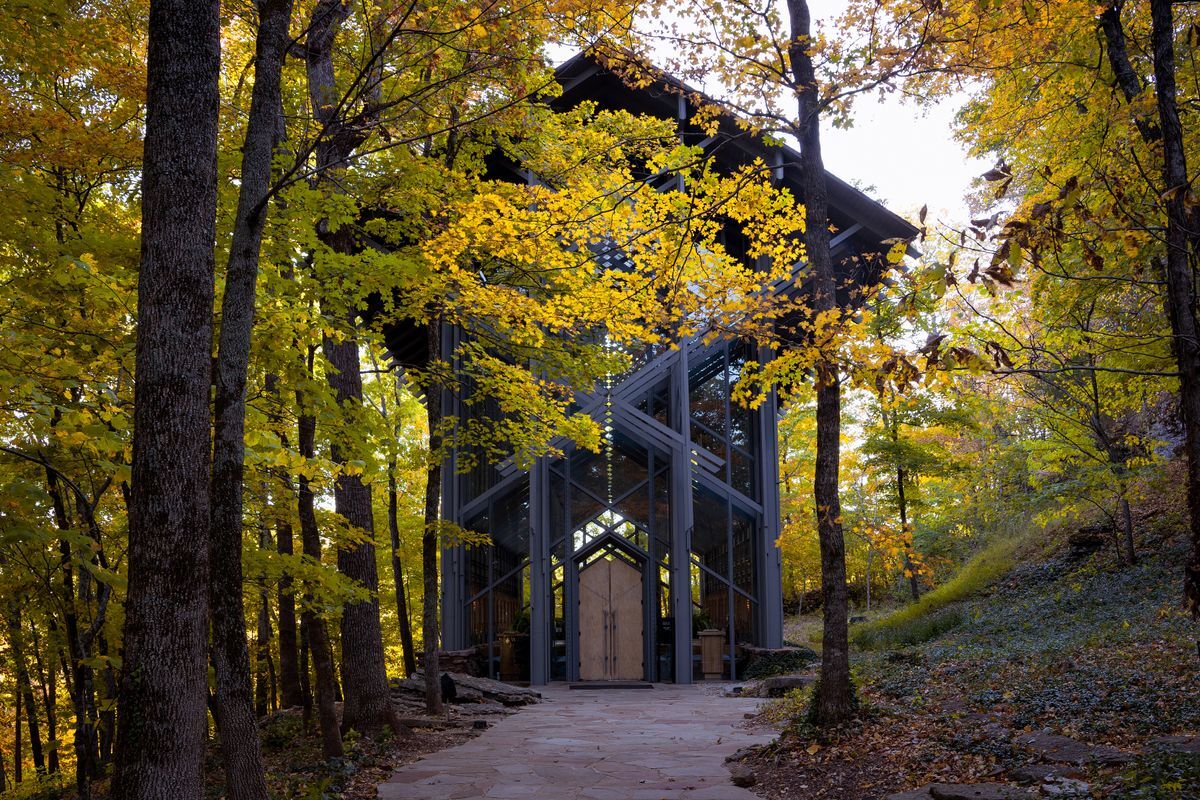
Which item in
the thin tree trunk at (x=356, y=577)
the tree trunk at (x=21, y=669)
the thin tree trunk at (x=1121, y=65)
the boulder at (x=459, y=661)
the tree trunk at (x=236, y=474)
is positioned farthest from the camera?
the boulder at (x=459, y=661)

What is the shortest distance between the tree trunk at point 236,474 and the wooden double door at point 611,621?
12896mm

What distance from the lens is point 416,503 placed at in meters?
27.5

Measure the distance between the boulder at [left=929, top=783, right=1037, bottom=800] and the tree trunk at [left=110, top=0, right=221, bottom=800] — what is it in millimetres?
4156

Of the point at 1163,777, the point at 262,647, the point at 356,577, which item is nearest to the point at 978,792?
the point at 1163,777

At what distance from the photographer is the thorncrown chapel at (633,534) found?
17531 millimetres

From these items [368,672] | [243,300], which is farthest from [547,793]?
[243,300]

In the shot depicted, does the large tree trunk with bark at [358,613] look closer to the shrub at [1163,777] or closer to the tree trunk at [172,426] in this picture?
the tree trunk at [172,426]

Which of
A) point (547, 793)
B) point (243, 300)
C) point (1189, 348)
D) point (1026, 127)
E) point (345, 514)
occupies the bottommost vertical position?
point (547, 793)

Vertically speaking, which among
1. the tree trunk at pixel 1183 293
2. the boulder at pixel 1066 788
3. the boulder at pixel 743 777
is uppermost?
the tree trunk at pixel 1183 293

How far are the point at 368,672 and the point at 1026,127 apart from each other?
9.31 meters

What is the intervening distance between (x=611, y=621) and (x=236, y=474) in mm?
13563

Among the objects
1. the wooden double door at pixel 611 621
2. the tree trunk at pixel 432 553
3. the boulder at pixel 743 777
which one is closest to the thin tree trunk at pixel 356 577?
the tree trunk at pixel 432 553

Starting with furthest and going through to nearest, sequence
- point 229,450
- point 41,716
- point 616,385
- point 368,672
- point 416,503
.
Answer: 1. point 416,503
2. point 41,716
3. point 616,385
4. point 368,672
5. point 229,450

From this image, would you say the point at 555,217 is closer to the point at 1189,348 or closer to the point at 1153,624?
the point at 1189,348
